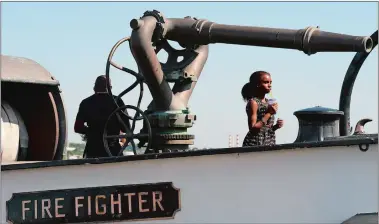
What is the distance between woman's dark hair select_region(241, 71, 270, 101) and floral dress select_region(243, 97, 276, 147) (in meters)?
0.13

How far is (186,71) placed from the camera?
8234 mm

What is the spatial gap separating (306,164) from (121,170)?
4.01ft

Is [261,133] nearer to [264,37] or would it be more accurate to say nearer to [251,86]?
[251,86]

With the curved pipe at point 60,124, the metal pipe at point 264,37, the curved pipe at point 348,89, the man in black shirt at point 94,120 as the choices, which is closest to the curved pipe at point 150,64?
the metal pipe at point 264,37

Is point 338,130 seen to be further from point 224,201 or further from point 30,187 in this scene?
point 30,187

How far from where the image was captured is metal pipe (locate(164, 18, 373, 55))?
23.7 feet

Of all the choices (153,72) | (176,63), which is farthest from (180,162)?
(176,63)

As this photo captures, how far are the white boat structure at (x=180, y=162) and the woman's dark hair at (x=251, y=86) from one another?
43 cm

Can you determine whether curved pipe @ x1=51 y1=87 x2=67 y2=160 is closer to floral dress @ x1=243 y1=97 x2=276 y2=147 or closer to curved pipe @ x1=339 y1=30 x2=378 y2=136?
floral dress @ x1=243 y1=97 x2=276 y2=147

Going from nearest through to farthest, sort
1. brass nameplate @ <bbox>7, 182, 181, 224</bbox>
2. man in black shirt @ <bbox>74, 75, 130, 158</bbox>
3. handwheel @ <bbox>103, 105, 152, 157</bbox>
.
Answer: brass nameplate @ <bbox>7, 182, 181, 224</bbox> < handwheel @ <bbox>103, 105, 152, 157</bbox> < man in black shirt @ <bbox>74, 75, 130, 158</bbox>

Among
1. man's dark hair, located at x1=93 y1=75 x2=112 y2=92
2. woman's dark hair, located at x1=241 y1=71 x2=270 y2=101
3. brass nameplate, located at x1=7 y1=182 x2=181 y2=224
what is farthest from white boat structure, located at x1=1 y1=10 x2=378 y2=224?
man's dark hair, located at x1=93 y1=75 x2=112 y2=92

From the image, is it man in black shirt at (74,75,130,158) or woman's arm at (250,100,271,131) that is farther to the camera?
man in black shirt at (74,75,130,158)

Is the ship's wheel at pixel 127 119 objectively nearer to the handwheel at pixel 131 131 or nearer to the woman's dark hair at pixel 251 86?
the handwheel at pixel 131 131

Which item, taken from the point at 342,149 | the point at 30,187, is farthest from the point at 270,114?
the point at 30,187
